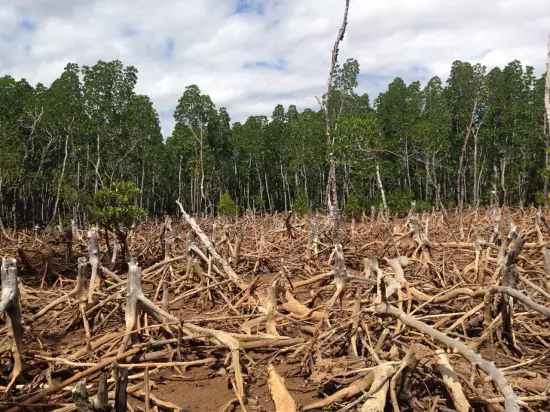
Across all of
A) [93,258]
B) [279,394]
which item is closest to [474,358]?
[279,394]

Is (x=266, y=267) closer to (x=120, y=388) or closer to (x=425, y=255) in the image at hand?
(x=425, y=255)

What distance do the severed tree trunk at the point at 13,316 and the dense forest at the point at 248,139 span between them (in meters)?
16.9

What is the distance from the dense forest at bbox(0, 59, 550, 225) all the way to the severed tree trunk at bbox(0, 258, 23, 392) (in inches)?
664

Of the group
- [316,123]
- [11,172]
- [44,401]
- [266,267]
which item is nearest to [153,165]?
[316,123]

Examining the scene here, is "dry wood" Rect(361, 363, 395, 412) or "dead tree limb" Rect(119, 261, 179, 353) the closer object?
"dry wood" Rect(361, 363, 395, 412)

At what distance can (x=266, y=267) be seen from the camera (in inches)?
353

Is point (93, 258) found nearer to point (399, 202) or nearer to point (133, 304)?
point (133, 304)

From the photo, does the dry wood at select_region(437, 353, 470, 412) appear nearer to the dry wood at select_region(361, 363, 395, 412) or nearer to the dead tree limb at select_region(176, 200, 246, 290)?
the dry wood at select_region(361, 363, 395, 412)

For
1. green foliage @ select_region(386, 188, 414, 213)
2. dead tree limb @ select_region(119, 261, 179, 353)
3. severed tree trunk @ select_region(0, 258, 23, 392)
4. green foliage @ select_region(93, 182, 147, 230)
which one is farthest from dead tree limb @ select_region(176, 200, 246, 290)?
green foliage @ select_region(386, 188, 414, 213)

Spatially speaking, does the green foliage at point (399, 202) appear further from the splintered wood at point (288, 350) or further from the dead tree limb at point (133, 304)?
the dead tree limb at point (133, 304)

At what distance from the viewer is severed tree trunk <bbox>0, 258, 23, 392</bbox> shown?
361cm

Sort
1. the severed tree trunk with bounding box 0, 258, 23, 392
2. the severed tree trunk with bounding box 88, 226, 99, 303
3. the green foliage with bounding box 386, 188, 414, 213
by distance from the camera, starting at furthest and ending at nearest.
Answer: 1. the green foliage with bounding box 386, 188, 414, 213
2. the severed tree trunk with bounding box 88, 226, 99, 303
3. the severed tree trunk with bounding box 0, 258, 23, 392

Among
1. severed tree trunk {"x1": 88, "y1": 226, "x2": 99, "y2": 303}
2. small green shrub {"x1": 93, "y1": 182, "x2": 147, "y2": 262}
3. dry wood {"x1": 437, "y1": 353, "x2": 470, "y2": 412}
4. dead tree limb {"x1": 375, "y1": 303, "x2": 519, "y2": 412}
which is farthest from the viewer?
small green shrub {"x1": 93, "y1": 182, "x2": 147, "y2": 262}

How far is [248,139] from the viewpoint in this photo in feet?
125
